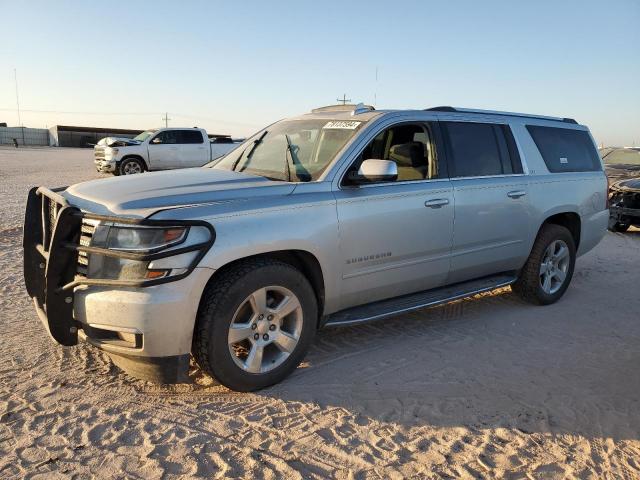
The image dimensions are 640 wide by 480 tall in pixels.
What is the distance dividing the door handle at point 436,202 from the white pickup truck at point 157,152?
48.5 feet

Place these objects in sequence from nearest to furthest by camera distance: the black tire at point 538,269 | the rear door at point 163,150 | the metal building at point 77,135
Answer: the black tire at point 538,269 < the rear door at point 163,150 < the metal building at point 77,135

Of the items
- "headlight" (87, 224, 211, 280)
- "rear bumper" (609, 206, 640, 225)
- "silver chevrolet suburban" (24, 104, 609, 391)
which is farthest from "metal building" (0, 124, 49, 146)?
"headlight" (87, 224, 211, 280)

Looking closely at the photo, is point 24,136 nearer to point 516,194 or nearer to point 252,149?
point 252,149

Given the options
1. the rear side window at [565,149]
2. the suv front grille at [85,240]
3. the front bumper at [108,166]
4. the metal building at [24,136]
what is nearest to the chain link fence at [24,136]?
the metal building at [24,136]

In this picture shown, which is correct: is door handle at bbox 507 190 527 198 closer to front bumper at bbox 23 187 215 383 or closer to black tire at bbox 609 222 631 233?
front bumper at bbox 23 187 215 383

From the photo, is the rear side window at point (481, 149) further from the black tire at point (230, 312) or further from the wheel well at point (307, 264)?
the black tire at point (230, 312)

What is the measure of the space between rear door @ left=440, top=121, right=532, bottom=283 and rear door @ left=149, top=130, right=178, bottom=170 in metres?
15.7

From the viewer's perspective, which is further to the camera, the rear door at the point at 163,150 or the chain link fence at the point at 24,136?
the chain link fence at the point at 24,136

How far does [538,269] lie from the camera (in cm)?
539

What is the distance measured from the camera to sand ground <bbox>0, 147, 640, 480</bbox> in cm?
279

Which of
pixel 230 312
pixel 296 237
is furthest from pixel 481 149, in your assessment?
pixel 230 312

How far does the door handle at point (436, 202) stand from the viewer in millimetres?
4293

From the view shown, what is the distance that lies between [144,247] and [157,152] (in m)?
16.9

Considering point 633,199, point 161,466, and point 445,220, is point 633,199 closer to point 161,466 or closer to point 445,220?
point 445,220
